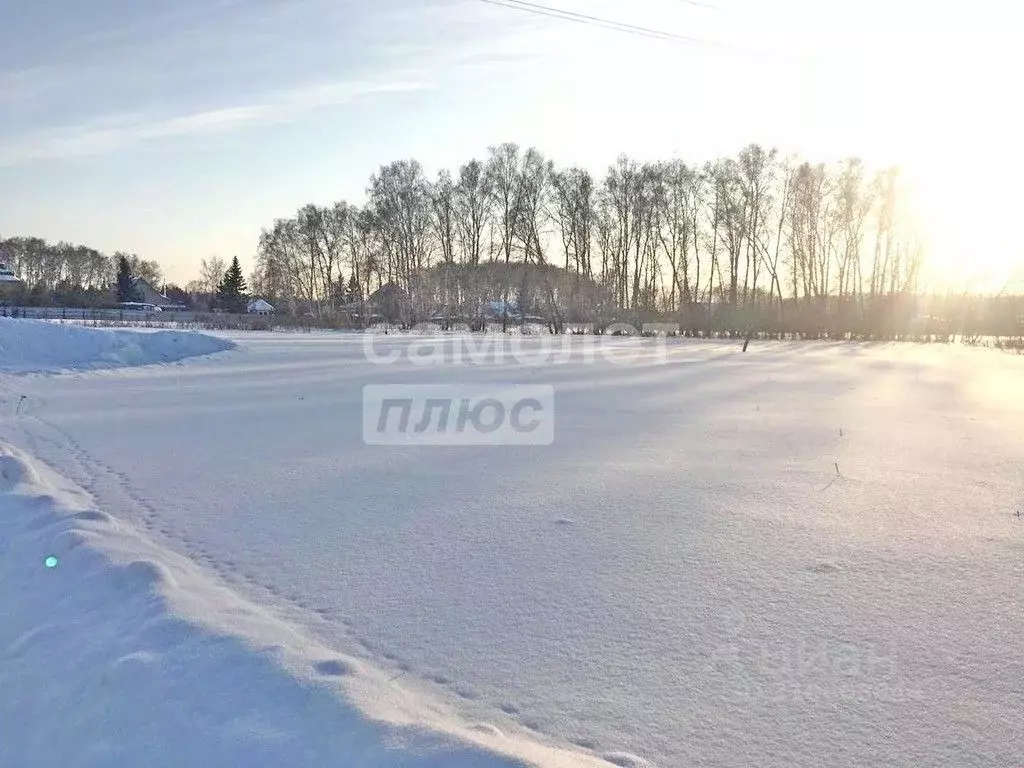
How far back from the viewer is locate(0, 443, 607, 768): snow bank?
1.72 metres

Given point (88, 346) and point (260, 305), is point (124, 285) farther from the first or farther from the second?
point (88, 346)

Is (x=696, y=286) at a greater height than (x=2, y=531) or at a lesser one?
greater

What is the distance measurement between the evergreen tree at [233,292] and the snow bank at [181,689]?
56.3m

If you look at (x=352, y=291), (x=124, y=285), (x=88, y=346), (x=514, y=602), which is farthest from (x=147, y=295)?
(x=514, y=602)

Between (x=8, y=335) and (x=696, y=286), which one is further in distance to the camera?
(x=696, y=286)

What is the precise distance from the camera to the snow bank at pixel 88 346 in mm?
13461

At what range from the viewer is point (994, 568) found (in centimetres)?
295

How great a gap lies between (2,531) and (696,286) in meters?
37.0

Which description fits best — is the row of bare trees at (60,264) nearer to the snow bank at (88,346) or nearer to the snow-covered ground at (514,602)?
the snow bank at (88,346)

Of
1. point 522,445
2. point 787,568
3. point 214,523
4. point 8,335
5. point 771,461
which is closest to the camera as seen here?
point 787,568

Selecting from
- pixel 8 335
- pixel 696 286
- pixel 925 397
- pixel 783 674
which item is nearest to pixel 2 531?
pixel 783 674

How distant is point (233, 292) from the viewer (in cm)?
5859

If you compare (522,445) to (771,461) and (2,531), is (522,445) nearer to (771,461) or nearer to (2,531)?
(771,461)

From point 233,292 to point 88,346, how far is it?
154 ft
